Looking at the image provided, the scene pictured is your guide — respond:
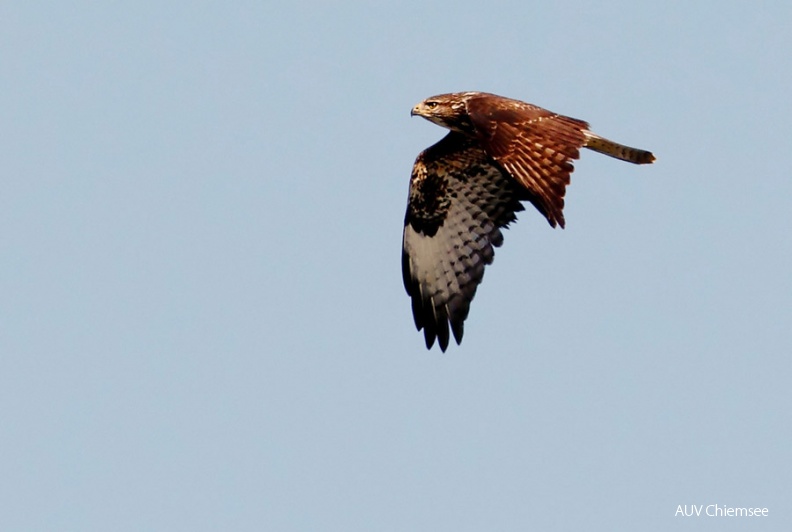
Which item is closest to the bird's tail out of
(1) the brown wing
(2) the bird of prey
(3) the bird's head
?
(2) the bird of prey

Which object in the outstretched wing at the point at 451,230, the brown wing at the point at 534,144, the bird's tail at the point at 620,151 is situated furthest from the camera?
the outstretched wing at the point at 451,230

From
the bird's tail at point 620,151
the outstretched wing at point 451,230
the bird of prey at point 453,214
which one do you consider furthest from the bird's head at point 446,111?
the bird's tail at point 620,151

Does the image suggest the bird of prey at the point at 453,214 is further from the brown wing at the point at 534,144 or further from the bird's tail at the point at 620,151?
the brown wing at the point at 534,144

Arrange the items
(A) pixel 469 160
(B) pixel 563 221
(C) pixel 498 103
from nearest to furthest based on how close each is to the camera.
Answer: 1. (B) pixel 563 221
2. (C) pixel 498 103
3. (A) pixel 469 160

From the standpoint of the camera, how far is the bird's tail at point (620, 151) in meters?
13.4

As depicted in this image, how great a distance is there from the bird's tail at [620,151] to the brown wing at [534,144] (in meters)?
0.31

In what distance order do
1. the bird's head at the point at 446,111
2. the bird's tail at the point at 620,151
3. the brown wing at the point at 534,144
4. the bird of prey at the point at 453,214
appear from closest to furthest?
the brown wing at the point at 534,144 → the bird's tail at the point at 620,151 → the bird's head at the point at 446,111 → the bird of prey at the point at 453,214

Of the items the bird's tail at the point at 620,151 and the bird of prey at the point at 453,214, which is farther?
the bird of prey at the point at 453,214

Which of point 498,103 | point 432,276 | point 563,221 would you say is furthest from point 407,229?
point 563,221

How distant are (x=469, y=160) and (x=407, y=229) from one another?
943 millimetres

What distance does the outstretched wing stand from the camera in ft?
47.1

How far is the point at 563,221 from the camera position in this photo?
1192cm

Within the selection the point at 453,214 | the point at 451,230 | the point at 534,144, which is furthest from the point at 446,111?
the point at 534,144

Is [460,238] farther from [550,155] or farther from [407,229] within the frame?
[550,155]
